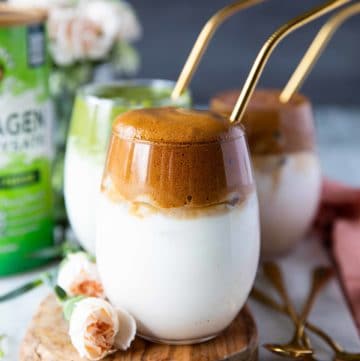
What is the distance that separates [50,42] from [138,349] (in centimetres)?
48

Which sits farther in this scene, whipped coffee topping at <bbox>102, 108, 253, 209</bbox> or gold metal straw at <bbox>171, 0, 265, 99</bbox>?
gold metal straw at <bbox>171, 0, 265, 99</bbox>

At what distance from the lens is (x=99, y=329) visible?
23.7 inches

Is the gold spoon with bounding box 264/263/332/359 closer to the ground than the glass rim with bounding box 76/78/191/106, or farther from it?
closer to the ground

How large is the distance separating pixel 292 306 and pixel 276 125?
20 centimetres

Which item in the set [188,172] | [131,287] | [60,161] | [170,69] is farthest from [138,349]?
[170,69]

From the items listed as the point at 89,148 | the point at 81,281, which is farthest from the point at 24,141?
the point at 81,281

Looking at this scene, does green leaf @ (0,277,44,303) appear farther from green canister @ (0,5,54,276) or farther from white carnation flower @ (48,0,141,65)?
white carnation flower @ (48,0,141,65)

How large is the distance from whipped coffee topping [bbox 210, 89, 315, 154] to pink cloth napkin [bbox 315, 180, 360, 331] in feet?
0.44

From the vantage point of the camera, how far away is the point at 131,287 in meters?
0.61

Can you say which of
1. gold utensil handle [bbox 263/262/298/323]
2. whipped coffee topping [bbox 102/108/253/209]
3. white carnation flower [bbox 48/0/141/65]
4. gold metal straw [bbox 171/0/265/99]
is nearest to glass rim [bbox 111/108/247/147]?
whipped coffee topping [bbox 102/108/253/209]

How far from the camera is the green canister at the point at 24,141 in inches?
31.5

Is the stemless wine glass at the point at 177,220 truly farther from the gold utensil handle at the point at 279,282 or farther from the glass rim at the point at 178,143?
the gold utensil handle at the point at 279,282

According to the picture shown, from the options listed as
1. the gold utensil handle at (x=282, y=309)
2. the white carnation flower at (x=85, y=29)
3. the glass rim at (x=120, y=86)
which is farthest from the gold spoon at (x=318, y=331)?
the white carnation flower at (x=85, y=29)

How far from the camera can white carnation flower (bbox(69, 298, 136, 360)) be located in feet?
1.95
